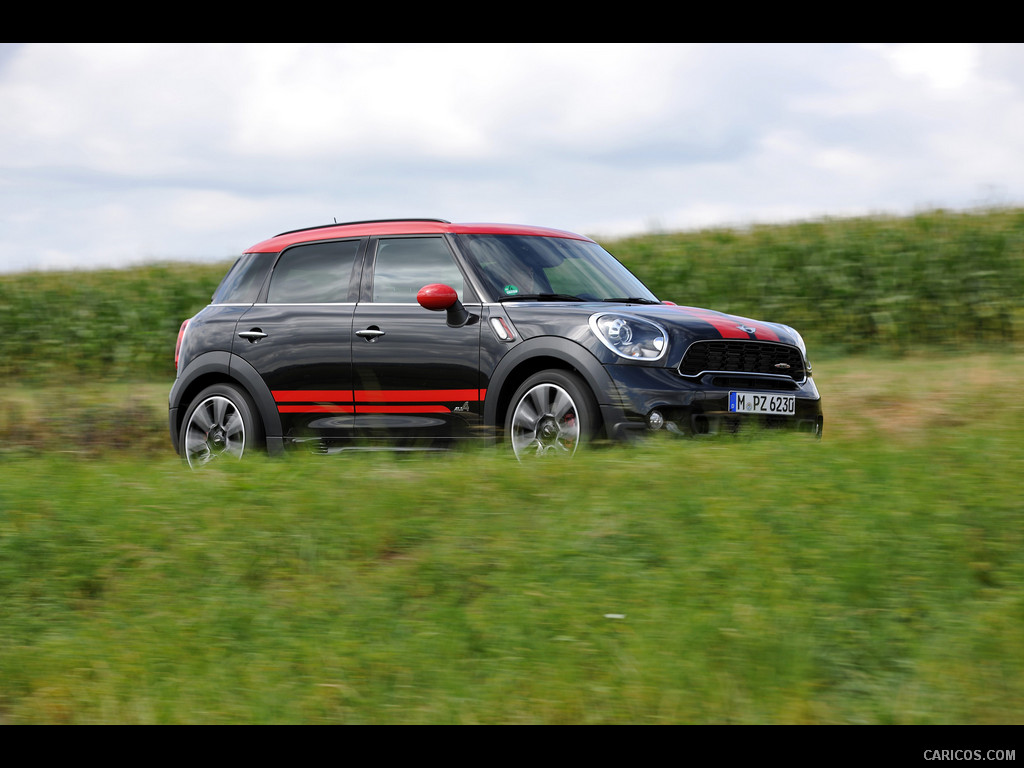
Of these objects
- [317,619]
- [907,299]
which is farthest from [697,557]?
[907,299]

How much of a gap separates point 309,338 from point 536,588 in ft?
11.4

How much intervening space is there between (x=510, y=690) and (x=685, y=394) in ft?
9.41

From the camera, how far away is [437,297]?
689cm

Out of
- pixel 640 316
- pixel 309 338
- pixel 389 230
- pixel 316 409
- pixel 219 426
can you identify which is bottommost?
pixel 219 426

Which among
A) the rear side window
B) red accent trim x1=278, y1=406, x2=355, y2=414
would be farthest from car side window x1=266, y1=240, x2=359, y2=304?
red accent trim x1=278, y1=406, x2=355, y2=414

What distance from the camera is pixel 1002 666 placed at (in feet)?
12.4

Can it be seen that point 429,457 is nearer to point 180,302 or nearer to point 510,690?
point 510,690

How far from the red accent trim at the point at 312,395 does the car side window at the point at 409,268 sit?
68cm

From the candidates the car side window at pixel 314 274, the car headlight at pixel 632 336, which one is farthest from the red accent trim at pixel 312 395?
the car headlight at pixel 632 336

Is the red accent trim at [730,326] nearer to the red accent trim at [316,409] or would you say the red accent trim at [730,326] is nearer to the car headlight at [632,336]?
the car headlight at [632,336]

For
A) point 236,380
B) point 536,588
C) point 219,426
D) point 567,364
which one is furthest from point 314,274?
point 536,588

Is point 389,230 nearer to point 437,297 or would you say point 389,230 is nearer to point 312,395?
point 437,297

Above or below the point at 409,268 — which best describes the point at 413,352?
below

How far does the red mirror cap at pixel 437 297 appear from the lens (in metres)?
6.89
